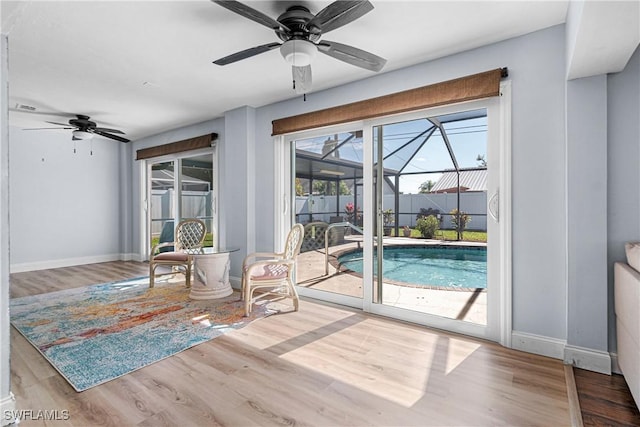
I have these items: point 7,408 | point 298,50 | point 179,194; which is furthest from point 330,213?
point 179,194

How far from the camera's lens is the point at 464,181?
9.68 ft

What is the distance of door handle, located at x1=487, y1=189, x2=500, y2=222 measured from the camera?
2.62 m

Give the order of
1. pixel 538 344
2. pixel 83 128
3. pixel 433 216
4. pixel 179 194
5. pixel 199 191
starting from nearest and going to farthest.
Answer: pixel 538 344 → pixel 433 216 → pixel 83 128 → pixel 199 191 → pixel 179 194

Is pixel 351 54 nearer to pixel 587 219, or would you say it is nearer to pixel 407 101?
pixel 407 101

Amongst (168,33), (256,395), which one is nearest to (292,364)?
(256,395)

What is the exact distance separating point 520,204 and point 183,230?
4.55m

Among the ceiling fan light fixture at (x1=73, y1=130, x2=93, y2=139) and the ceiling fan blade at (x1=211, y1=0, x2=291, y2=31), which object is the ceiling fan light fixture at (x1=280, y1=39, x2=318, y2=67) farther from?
the ceiling fan light fixture at (x1=73, y1=130, x2=93, y2=139)

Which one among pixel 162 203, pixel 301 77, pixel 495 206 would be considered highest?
pixel 301 77

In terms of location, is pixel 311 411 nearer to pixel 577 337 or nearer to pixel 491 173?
pixel 577 337

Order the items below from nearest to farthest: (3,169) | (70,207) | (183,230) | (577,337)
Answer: (3,169) < (577,337) < (183,230) < (70,207)

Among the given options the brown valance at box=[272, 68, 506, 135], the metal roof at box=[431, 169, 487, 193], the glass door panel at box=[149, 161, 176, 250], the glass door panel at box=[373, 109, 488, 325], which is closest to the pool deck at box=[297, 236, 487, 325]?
the glass door panel at box=[373, 109, 488, 325]

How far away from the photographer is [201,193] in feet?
18.2

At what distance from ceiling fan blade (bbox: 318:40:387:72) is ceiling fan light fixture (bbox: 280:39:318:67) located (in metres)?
0.08

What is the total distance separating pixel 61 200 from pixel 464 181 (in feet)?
22.4
